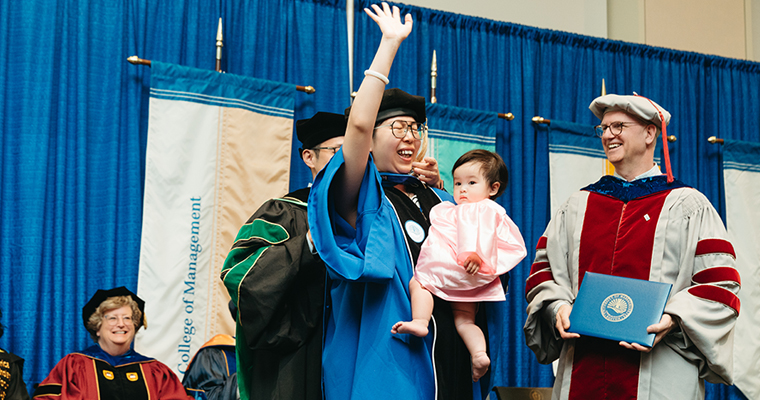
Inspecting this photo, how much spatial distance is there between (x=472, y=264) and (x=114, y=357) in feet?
8.73

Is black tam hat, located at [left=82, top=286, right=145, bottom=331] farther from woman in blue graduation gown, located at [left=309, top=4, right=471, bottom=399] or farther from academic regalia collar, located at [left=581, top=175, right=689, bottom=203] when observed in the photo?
academic regalia collar, located at [left=581, top=175, right=689, bottom=203]

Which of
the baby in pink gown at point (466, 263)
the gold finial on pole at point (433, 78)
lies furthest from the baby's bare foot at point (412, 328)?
the gold finial on pole at point (433, 78)

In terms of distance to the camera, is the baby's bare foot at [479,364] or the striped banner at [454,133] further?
the striped banner at [454,133]

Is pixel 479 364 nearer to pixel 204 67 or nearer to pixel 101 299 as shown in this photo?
pixel 101 299

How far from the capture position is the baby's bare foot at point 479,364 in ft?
6.13

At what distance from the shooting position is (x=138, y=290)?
4117 mm

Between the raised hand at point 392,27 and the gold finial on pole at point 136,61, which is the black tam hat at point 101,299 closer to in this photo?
the gold finial on pole at point 136,61

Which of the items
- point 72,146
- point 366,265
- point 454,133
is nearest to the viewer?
point 366,265

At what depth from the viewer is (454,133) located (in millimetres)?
5043

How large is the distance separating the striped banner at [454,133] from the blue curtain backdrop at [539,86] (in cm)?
21

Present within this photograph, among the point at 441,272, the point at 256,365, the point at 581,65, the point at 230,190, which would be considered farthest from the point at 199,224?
the point at 581,65

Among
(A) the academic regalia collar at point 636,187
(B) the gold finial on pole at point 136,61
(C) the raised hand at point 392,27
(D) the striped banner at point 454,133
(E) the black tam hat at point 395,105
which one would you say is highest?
(B) the gold finial on pole at point 136,61

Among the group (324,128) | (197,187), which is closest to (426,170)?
(324,128)

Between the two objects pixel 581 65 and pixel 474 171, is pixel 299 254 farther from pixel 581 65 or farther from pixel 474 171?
pixel 581 65
